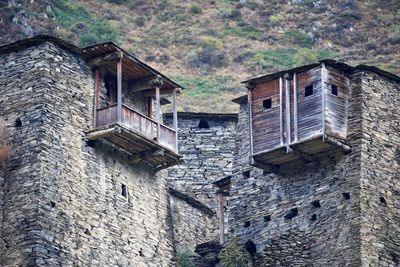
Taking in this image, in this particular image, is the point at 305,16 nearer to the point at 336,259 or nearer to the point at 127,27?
the point at 127,27

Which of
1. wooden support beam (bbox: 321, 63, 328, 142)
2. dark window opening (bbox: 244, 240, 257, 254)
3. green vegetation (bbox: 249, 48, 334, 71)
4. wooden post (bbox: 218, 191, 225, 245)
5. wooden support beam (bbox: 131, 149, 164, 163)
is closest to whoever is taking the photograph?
wooden support beam (bbox: 321, 63, 328, 142)

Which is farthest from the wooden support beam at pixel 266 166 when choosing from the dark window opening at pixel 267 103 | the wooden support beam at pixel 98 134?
the wooden support beam at pixel 98 134

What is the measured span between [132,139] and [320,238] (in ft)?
21.3

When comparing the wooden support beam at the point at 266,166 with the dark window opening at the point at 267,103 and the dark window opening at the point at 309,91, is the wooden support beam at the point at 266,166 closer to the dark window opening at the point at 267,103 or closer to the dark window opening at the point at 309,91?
the dark window opening at the point at 267,103

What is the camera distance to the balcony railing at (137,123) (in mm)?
39312

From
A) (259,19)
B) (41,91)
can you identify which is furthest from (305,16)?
(41,91)

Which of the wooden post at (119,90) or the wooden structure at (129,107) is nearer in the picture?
the wooden post at (119,90)

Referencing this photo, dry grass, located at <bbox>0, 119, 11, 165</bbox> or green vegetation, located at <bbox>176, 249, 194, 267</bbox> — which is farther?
green vegetation, located at <bbox>176, 249, 194, 267</bbox>

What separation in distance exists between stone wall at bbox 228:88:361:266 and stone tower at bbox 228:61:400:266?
0.10ft

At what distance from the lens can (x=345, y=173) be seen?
132 feet

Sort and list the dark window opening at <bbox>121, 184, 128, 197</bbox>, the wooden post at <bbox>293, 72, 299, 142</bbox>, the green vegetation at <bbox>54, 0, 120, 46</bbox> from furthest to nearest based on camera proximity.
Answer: the green vegetation at <bbox>54, 0, 120, 46</bbox>, the wooden post at <bbox>293, 72, 299, 142</bbox>, the dark window opening at <bbox>121, 184, 128, 197</bbox>

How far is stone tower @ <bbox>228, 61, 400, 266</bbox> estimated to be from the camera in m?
39.4

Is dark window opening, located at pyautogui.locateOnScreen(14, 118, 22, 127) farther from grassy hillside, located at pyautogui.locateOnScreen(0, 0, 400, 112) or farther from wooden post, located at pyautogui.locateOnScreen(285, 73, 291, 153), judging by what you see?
grassy hillside, located at pyautogui.locateOnScreen(0, 0, 400, 112)

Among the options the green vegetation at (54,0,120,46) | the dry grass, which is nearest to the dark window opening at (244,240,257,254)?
the dry grass
